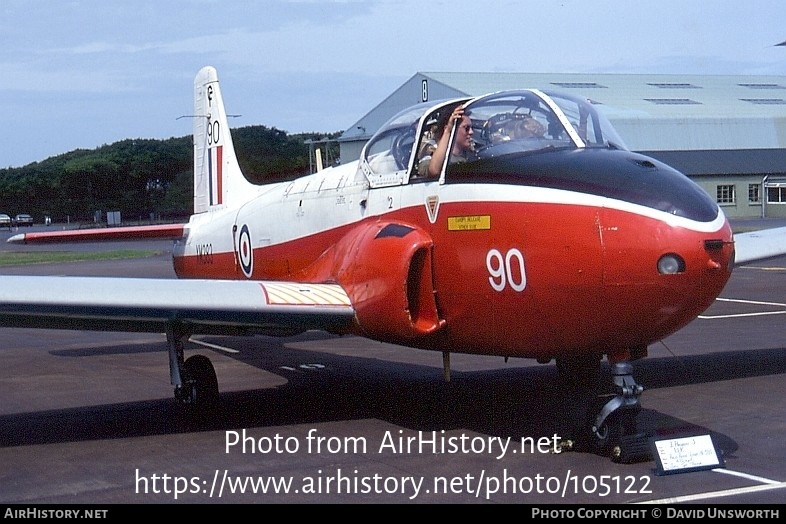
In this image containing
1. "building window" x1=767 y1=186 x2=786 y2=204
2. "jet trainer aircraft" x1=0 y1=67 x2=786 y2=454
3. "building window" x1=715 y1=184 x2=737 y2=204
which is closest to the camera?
"jet trainer aircraft" x1=0 y1=67 x2=786 y2=454

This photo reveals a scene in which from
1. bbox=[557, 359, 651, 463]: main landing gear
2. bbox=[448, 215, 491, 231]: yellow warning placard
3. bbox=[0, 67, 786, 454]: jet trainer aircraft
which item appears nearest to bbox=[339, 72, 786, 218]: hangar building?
bbox=[0, 67, 786, 454]: jet trainer aircraft

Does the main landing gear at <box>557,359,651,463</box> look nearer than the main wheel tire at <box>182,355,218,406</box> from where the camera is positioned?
Yes

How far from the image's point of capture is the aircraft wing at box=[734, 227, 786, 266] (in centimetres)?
1194

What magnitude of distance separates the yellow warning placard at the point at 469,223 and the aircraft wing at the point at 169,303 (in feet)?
4.35

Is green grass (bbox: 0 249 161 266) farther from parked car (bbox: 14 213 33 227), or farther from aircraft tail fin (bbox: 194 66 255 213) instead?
parked car (bbox: 14 213 33 227)

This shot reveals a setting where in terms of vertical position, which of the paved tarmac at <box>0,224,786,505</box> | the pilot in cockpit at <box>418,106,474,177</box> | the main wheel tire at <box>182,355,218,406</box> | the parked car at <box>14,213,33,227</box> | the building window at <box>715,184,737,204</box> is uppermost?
the pilot in cockpit at <box>418,106,474,177</box>

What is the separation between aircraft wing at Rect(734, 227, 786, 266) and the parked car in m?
85.6

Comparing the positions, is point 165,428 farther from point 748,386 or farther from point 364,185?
point 748,386

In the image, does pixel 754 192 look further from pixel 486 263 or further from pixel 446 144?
pixel 486 263

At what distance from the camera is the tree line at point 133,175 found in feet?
76.1

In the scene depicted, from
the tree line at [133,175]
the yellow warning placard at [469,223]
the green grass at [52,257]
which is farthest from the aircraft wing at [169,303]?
the green grass at [52,257]

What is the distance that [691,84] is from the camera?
76688 mm
